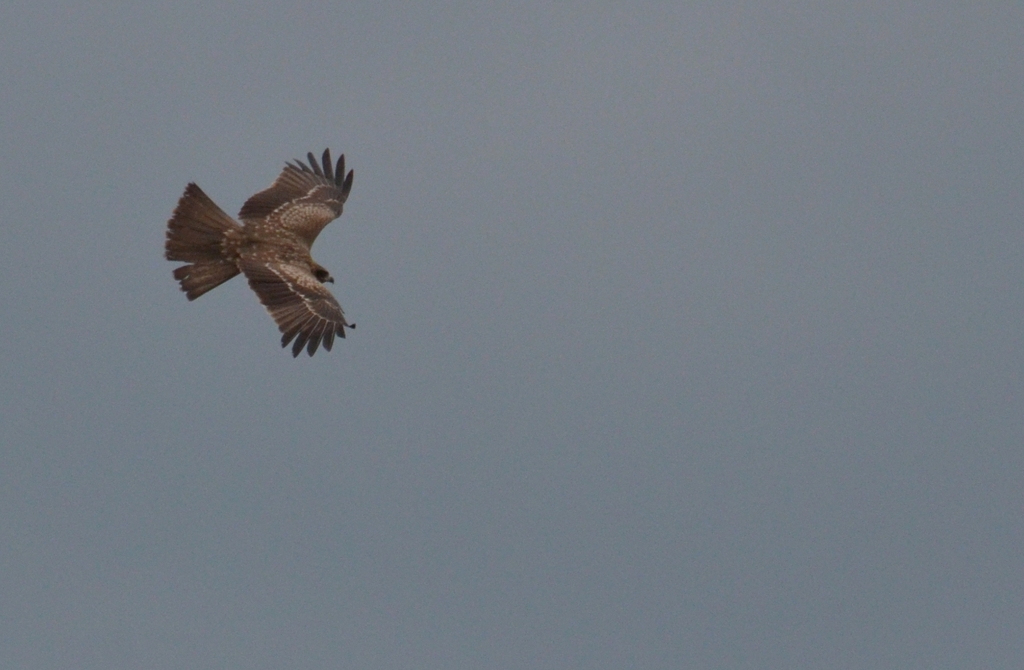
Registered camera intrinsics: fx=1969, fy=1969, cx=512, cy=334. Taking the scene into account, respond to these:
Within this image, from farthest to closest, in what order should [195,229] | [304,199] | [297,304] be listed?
[304,199], [195,229], [297,304]

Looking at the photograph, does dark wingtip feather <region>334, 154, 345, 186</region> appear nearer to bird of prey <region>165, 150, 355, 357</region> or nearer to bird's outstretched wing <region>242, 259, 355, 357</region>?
bird of prey <region>165, 150, 355, 357</region>

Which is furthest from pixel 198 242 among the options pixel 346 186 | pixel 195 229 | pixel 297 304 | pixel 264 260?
pixel 346 186

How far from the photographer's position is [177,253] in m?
30.7

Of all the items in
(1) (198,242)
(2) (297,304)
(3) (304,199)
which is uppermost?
(3) (304,199)

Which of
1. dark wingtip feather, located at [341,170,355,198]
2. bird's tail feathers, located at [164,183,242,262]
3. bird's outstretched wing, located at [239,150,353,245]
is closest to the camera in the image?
bird's tail feathers, located at [164,183,242,262]

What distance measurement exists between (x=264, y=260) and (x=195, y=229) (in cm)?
121

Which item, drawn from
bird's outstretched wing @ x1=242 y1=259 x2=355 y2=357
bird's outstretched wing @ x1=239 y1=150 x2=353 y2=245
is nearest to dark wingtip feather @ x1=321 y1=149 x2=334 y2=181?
bird's outstretched wing @ x1=239 y1=150 x2=353 y2=245

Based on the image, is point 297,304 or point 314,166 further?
point 314,166

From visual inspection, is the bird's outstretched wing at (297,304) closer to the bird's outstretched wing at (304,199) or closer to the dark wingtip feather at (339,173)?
the bird's outstretched wing at (304,199)

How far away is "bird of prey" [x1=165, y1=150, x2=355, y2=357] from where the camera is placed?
30125mm

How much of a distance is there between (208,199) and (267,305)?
78.9 inches

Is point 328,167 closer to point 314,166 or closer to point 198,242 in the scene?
point 314,166

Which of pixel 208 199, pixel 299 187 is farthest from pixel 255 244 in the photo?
pixel 299 187

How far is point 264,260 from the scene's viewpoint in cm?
3120
